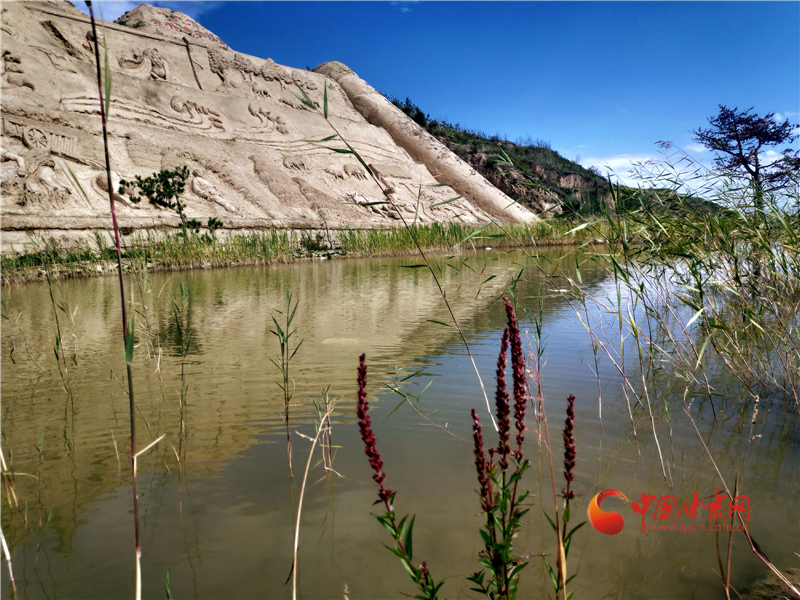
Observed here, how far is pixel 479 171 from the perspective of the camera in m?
27.2

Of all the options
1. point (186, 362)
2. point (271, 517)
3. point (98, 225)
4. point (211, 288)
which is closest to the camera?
point (271, 517)

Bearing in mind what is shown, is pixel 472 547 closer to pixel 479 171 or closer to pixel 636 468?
pixel 636 468

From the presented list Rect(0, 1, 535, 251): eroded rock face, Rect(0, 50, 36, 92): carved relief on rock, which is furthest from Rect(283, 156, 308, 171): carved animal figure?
Rect(0, 50, 36, 92): carved relief on rock

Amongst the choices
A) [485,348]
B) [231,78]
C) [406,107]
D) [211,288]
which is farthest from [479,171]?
[485,348]

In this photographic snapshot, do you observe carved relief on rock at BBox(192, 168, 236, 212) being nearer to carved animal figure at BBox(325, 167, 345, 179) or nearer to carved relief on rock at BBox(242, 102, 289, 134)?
carved animal figure at BBox(325, 167, 345, 179)

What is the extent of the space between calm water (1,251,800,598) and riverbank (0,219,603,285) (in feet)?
12.0

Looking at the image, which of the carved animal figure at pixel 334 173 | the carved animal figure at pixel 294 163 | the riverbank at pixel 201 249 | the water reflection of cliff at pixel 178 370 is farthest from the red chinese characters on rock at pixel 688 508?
the carved animal figure at pixel 334 173

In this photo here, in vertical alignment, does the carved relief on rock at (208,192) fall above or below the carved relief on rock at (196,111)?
below

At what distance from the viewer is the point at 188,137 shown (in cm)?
1872

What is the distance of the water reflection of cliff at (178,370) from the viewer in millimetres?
1791

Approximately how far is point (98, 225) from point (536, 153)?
2860cm

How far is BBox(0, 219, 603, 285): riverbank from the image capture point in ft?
28.4

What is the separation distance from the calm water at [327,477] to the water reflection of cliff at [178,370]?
16 millimetres

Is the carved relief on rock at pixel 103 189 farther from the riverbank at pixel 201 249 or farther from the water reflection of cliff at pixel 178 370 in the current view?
the water reflection of cliff at pixel 178 370
